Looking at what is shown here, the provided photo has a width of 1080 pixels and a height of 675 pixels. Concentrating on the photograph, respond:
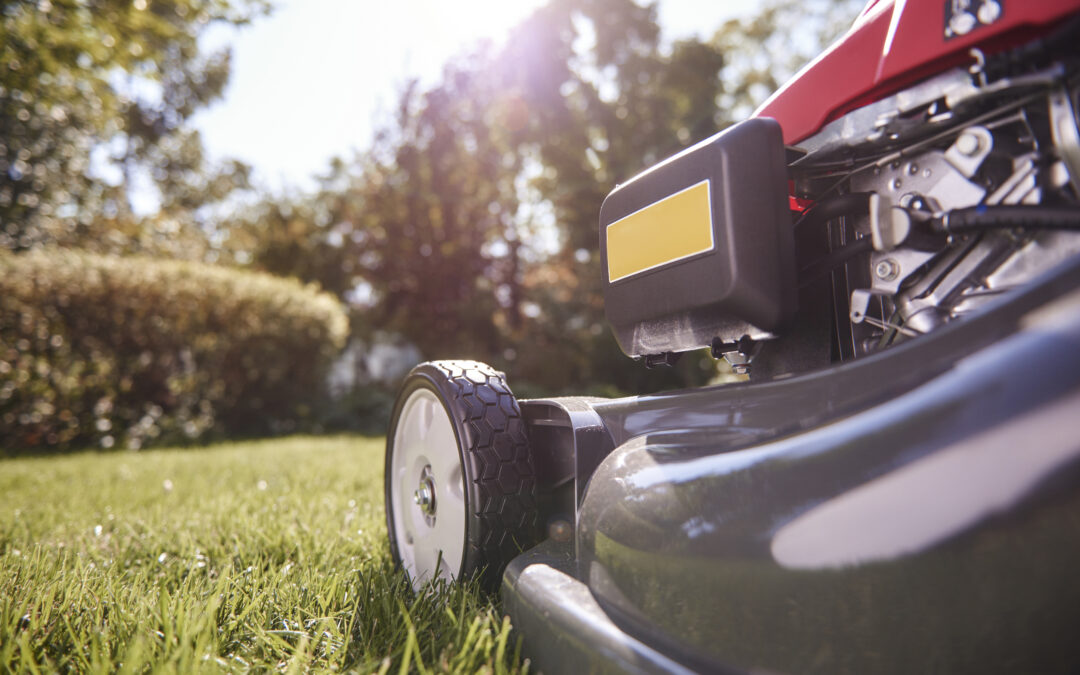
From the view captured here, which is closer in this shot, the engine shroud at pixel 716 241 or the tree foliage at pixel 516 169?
the engine shroud at pixel 716 241

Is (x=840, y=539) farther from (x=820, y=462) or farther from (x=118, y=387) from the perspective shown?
(x=118, y=387)

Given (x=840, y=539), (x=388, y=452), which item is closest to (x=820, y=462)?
(x=840, y=539)

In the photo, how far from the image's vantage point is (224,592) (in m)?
1.44

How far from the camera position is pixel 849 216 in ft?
3.94

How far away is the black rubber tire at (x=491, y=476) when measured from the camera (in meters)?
1.35

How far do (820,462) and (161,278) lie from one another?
7.56m

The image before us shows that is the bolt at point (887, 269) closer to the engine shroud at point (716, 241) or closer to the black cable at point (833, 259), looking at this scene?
the black cable at point (833, 259)

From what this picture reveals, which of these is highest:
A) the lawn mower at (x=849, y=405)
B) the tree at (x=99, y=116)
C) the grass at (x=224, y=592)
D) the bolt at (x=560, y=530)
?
the tree at (x=99, y=116)

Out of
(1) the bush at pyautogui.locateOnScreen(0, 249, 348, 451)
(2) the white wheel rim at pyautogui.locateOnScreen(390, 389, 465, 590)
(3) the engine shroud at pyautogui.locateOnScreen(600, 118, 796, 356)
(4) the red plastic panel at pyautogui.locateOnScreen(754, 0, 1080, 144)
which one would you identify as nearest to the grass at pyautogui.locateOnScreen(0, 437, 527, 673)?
(2) the white wheel rim at pyautogui.locateOnScreen(390, 389, 465, 590)

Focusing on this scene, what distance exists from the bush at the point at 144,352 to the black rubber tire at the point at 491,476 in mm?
6400

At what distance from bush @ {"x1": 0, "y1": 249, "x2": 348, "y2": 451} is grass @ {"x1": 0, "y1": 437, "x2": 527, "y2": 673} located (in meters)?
3.57

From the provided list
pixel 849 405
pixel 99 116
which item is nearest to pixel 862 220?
pixel 849 405

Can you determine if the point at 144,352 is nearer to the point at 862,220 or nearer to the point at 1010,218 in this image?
the point at 862,220

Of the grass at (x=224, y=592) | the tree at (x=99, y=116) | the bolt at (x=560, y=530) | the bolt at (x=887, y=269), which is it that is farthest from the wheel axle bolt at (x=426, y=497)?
the tree at (x=99, y=116)
